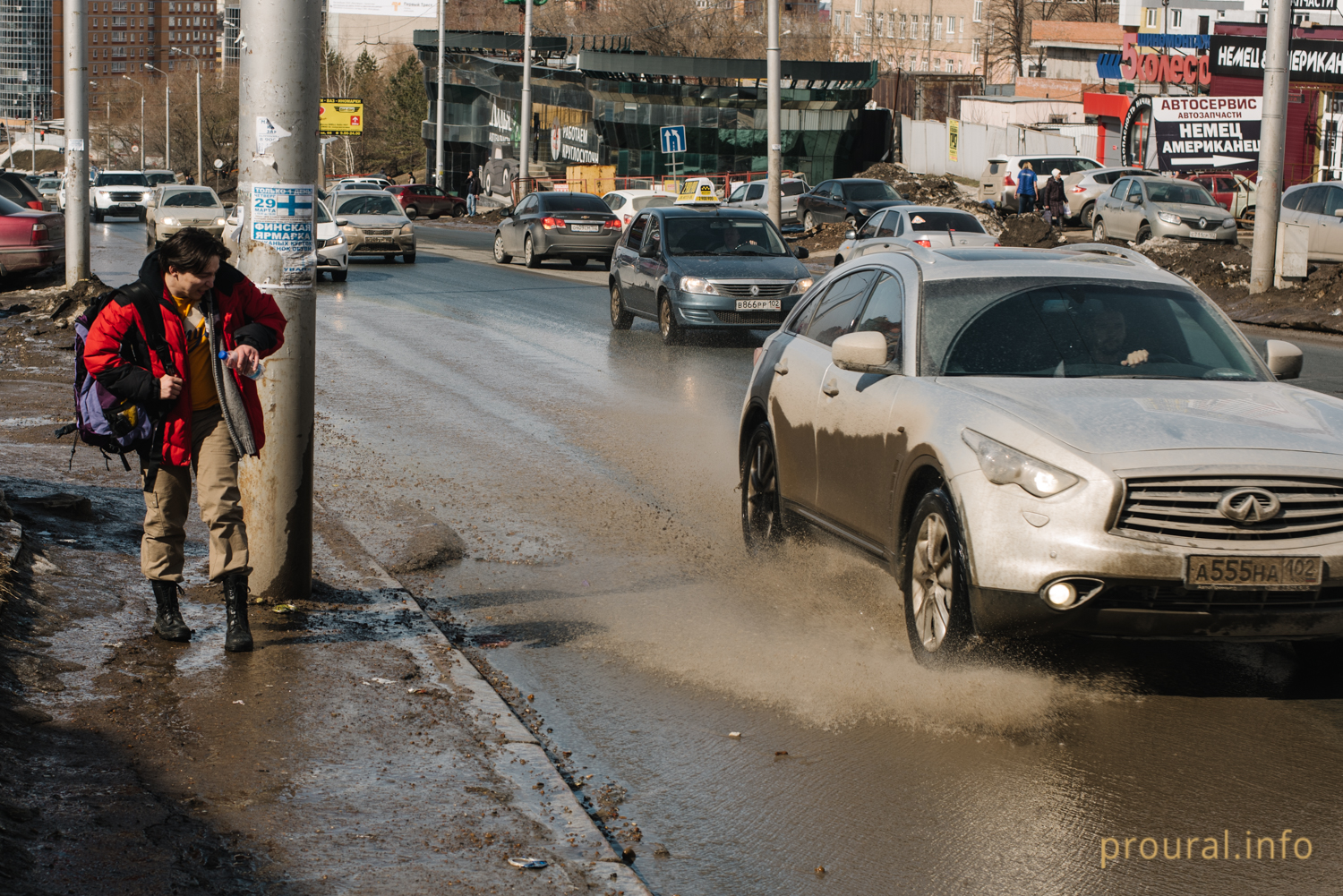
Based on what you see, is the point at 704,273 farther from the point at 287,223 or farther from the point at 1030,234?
the point at 1030,234

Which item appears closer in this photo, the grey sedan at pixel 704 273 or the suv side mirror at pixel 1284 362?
the suv side mirror at pixel 1284 362

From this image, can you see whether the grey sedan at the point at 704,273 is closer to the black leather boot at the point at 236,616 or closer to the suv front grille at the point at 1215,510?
the black leather boot at the point at 236,616

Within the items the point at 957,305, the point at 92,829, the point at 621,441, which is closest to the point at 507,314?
the point at 621,441

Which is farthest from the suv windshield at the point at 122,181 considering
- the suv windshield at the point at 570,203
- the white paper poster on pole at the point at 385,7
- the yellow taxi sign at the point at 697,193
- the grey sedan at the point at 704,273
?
the grey sedan at the point at 704,273

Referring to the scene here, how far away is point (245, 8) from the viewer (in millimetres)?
6199

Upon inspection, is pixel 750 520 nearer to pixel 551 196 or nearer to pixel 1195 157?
pixel 551 196

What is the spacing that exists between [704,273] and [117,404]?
503 inches

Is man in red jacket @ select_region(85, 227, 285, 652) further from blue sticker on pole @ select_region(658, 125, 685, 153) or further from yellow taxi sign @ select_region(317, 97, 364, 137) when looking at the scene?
yellow taxi sign @ select_region(317, 97, 364, 137)

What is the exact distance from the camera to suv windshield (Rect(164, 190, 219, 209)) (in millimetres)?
35656

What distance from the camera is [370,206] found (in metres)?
32.6

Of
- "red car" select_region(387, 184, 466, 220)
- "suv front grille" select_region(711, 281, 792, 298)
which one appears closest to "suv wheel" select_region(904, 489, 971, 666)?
"suv front grille" select_region(711, 281, 792, 298)

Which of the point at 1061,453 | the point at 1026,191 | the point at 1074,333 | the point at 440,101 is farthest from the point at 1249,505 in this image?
the point at 440,101

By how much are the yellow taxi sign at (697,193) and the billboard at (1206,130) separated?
1213cm

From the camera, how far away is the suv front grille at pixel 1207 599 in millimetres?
4906
